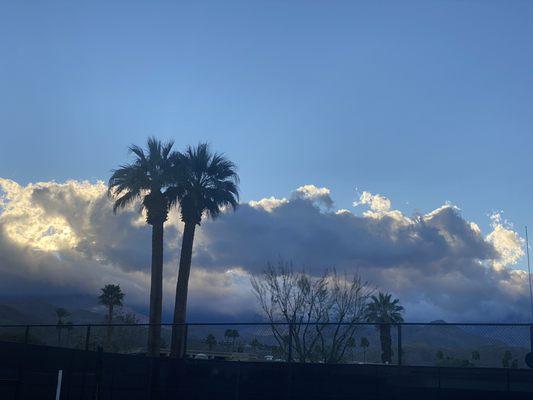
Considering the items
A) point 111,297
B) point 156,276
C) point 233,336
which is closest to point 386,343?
point 233,336

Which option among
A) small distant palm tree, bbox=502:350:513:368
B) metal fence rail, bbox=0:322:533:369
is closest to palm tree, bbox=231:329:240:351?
metal fence rail, bbox=0:322:533:369

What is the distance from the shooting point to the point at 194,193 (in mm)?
39844

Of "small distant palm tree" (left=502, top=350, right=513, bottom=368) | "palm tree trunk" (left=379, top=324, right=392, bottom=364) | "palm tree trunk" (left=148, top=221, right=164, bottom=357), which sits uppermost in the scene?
"palm tree trunk" (left=148, top=221, right=164, bottom=357)

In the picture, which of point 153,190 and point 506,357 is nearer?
point 506,357

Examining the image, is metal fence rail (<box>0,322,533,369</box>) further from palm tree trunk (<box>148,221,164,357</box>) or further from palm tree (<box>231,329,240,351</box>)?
palm tree trunk (<box>148,221,164,357</box>)

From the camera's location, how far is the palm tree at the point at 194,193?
125 feet

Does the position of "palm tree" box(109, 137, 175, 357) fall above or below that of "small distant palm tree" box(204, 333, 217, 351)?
above

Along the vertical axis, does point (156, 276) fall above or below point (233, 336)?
above

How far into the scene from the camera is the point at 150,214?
129 ft

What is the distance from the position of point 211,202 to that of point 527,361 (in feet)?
88.7

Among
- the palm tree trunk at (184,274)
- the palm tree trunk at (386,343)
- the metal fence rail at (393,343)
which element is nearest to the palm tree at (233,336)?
the metal fence rail at (393,343)

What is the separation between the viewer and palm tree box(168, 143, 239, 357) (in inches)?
1501

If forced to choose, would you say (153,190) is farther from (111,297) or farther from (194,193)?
(111,297)

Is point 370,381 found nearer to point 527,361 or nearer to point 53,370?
point 527,361
